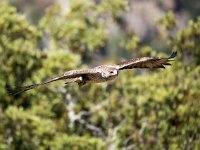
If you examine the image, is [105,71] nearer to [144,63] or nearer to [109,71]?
[109,71]

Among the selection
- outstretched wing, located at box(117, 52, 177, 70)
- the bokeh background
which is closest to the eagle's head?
outstretched wing, located at box(117, 52, 177, 70)

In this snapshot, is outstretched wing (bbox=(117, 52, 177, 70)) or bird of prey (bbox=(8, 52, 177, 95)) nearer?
bird of prey (bbox=(8, 52, 177, 95))

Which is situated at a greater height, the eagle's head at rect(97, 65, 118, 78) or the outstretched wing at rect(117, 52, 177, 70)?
the outstretched wing at rect(117, 52, 177, 70)

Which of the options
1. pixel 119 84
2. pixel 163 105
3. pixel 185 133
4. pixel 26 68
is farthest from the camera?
pixel 119 84

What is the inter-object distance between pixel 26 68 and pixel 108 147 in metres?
4.70

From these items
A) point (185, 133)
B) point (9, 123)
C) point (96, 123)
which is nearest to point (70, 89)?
point (96, 123)

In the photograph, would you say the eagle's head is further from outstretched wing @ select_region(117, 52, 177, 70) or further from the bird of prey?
outstretched wing @ select_region(117, 52, 177, 70)

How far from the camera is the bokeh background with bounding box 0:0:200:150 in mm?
24359

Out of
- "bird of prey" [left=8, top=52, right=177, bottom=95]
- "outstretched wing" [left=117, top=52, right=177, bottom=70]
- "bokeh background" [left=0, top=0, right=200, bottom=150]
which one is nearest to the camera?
"bird of prey" [left=8, top=52, right=177, bottom=95]

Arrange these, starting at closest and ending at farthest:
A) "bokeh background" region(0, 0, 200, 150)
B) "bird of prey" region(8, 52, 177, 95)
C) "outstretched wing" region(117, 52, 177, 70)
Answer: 1. "bird of prey" region(8, 52, 177, 95)
2. "outstretched wing" region(117, 52, 177, 70)
3. "bokeh background" region(0, 0, 200, 150)

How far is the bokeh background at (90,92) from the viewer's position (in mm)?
24359

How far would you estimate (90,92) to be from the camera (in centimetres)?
2889

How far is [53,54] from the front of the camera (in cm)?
2619

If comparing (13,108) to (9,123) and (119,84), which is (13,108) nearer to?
(9,123)
